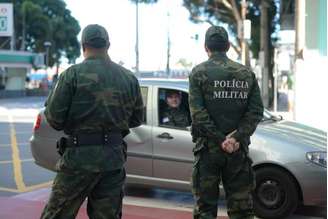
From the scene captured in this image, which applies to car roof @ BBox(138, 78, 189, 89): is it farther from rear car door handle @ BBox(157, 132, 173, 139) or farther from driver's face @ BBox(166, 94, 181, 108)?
rear car door handle @ BBox(157, 132, 173, 139)

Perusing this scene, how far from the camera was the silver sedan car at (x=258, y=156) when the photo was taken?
6656mm

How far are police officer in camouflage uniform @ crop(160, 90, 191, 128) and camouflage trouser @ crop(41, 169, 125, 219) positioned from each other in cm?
304

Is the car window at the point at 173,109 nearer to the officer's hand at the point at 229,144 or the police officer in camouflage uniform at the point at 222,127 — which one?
the police officer in camouflage uniform at the point at 222,127

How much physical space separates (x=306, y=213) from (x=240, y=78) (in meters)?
2.93

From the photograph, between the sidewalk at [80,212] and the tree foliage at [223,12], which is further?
the tree foliage at [223,12]

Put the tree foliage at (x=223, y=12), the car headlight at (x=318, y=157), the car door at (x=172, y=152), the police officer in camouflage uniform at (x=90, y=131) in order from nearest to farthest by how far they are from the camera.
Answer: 1. the police officer in camouflage uniform at (x=90, y=131)
2. the car headlight at (x=318, y=157)
3. the car door at (x=172, y=152)
4. the tree foliage at (x=223, y=12)

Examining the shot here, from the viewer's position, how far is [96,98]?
4230mm

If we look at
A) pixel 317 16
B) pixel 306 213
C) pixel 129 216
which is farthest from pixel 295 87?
pixel 129 216

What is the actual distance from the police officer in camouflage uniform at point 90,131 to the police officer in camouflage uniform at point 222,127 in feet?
2.76

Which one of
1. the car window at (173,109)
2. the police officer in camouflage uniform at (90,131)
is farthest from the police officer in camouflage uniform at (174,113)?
the police officer in camouflage uniform at (90,131)

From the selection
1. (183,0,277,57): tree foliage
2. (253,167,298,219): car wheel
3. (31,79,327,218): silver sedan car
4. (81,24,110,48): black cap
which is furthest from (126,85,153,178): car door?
(183,0,277,57): tree foliage

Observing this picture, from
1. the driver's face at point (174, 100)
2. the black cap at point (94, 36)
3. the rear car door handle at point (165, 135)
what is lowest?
the rear car door handle at point (165, 135)

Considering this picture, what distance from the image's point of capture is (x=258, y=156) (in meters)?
6.82

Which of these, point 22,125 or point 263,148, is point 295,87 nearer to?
point 263,148
